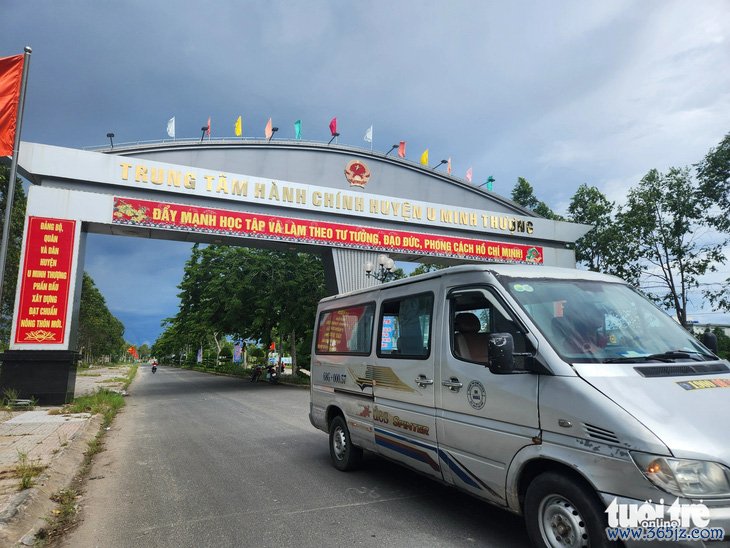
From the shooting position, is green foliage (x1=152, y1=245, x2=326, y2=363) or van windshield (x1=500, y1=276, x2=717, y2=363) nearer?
van windshield (x1=500, y1=276, x2=717, y2=363)

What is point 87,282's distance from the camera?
158ft

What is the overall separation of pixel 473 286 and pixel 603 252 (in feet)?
81.9

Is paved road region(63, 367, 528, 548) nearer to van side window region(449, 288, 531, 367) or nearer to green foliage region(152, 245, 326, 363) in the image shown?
van side window region(449, 288, 531, 367)

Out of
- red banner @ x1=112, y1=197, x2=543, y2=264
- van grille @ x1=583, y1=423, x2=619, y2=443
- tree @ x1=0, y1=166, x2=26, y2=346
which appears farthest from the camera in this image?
tree @ x1=0, y1=166, x2=26, y2=346

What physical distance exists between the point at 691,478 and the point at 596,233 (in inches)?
1060

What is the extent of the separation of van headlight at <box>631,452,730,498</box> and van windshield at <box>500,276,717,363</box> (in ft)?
2.78

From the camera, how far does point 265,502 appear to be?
513cm

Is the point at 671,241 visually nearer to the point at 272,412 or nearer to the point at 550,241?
the point at 550,241

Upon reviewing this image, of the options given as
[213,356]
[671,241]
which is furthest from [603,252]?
[213,356]

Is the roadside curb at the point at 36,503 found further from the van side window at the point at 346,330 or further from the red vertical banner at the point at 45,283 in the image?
the red vertical banner at the point at 45,283

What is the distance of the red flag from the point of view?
24.6 feet

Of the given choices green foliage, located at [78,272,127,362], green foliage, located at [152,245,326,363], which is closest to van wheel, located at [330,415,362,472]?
green foliage, located at [152,245,326,363]

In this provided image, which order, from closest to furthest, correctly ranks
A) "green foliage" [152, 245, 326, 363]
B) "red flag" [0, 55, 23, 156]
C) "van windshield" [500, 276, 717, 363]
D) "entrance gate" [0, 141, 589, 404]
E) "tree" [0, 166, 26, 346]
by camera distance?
1. "van windshield" [500, 276, 717, 363]
2. "red flag" [0, 55, 23, 156]
3. "entrance gate" [0, 141, 589, 404]
4. "green foliage" [152, 245, 326, 363]
5. "tree" [0, 166, 26, 346]

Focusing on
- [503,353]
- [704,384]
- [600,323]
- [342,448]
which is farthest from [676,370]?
[342,448]
